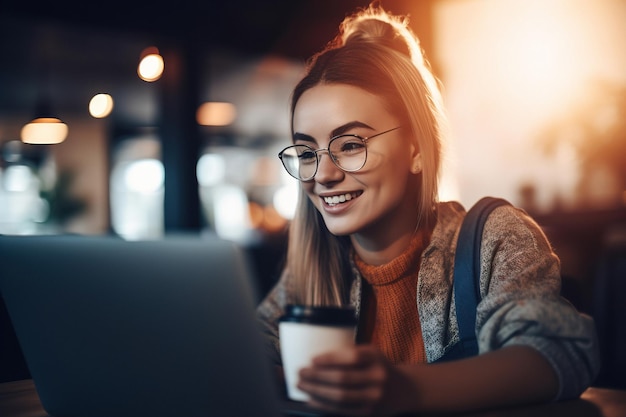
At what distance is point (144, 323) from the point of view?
76cm

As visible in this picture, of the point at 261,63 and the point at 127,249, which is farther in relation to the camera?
the point at 261,63

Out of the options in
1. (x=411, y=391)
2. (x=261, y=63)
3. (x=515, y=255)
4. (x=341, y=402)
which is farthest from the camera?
(x=261, y=63)

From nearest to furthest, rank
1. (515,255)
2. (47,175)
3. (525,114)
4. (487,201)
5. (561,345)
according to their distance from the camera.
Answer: (561,345) → (515,255) → (487,201) → (525,114) → (47,175)

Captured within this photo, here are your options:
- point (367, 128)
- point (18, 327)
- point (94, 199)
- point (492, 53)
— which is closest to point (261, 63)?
point (492, 53)

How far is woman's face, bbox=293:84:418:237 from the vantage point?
1454 mm

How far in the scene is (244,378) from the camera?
0.71 m

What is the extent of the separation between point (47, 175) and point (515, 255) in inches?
433

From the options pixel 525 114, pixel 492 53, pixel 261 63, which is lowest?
pixel 525 114

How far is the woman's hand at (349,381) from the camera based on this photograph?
69cm

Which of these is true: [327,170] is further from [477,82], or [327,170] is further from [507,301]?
[477,82]

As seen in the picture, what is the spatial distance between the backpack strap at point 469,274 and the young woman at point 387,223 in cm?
2

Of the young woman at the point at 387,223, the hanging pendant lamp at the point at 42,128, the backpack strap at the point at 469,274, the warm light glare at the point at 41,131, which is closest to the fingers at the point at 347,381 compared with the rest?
the young woman at the point at 387,223

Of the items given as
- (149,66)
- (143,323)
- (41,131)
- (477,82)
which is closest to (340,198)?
Result: (143,323)

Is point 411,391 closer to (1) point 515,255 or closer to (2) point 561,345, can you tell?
(2) point 561,345
